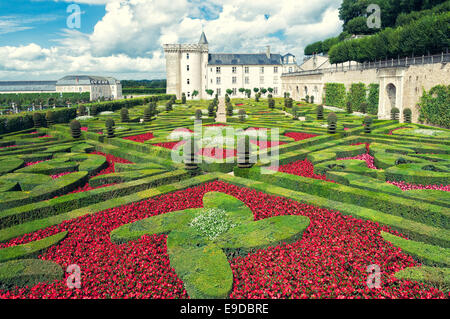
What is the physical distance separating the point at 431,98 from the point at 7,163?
101 ft

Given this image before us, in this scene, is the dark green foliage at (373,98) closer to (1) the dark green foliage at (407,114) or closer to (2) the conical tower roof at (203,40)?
(1) the dark green foliage at (407,114)

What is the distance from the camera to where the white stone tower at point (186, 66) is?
7425cm

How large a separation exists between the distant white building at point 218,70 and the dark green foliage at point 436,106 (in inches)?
2071

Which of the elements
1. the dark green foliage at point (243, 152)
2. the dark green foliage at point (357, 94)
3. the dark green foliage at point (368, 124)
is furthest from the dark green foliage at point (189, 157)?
the dark green foliage at point (357, 94)

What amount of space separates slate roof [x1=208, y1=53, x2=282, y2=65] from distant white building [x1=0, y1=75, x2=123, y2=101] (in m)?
29.0

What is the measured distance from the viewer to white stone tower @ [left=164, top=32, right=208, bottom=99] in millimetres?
74250

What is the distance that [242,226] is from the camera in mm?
8070

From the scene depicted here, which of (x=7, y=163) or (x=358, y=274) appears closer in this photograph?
(x=358, y=274)

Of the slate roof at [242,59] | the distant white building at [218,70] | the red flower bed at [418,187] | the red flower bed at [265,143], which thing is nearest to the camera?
the red flower bed at [418,187]

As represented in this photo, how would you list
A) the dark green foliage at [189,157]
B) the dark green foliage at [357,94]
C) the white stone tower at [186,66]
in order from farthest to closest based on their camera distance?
the white stone tower at [186,66], the dark green foliage at [357,94], the dark green foliage at [189,157]

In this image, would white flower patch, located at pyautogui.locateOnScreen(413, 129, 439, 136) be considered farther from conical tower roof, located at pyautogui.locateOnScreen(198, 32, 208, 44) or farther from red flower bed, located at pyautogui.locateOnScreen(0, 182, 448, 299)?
conical tower roof, located at pyautogui.locateOnScreen(198, 32, 208, 44)

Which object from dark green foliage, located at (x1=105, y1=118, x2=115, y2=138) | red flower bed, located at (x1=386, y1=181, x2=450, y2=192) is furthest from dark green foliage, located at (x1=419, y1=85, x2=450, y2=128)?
dark green foliage, located at (x1=105, y1=118, x2=115, y2=138)
